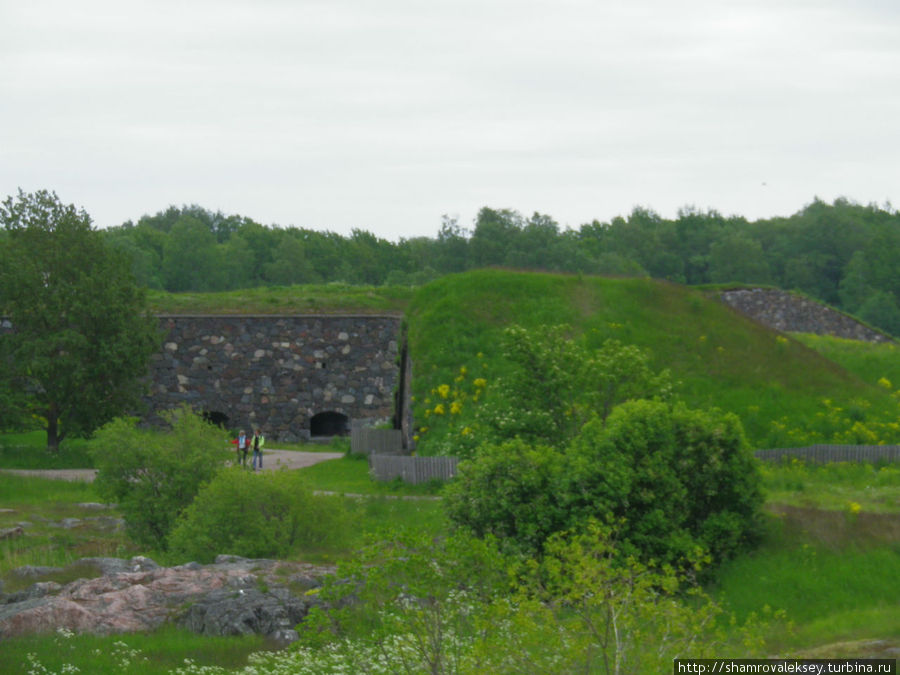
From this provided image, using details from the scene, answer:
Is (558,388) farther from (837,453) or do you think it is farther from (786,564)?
(837,453)

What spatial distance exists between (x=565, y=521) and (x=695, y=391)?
10.6 metres

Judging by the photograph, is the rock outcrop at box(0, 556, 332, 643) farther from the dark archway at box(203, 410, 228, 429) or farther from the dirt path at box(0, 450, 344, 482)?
the dark archway at box(203, 410, 228, 429)

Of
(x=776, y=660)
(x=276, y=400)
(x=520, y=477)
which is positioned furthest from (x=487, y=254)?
(x=776, y=660)

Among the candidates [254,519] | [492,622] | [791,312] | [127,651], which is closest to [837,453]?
[254,519]

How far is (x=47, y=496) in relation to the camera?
967 inches

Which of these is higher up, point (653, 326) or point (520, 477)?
point (653, 326)

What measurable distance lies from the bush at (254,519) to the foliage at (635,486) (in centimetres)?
271

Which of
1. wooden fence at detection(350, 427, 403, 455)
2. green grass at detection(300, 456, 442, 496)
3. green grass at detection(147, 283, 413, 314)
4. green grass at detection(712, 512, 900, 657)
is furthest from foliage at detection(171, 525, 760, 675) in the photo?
green grass at detection(147, 283, 413, 314)

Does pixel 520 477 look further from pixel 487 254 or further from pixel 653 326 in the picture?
pixel 487 254

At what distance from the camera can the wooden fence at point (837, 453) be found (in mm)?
21188

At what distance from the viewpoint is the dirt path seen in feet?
89.6

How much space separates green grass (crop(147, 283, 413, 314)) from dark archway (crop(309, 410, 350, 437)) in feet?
12.4

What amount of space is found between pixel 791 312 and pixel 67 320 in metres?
29.0

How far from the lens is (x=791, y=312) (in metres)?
45.9
